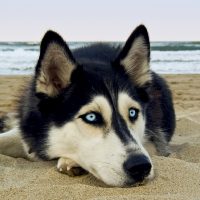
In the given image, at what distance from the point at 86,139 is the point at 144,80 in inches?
38.7

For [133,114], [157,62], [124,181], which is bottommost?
[157,62]

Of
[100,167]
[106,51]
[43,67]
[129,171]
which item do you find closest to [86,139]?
[100,167]

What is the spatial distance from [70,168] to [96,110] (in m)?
0.46

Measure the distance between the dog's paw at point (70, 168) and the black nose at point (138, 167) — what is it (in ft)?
1.87

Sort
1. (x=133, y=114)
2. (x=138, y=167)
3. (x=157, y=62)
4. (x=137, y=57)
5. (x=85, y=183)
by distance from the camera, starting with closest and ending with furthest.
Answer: (x=138, y=167)
(x=85, y=183)
(x=133, y=114)
(x=137, y=57)
(x=157, y=62)

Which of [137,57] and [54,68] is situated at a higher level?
[54,68]

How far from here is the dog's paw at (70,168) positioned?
3.33 metres

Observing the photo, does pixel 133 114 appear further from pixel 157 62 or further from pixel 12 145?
pixel 157 62

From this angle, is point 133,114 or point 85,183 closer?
point 85,183

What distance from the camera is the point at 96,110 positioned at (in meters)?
3.26

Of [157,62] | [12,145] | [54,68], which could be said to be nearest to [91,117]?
[54,68]

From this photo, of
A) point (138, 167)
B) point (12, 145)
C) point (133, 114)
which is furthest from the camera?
point (12, 145)

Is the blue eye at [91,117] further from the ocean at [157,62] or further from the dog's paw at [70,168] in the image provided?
the ocean at [157,62]

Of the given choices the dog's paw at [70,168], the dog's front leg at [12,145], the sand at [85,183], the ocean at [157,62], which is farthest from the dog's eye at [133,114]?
the ocean at [157,62]
